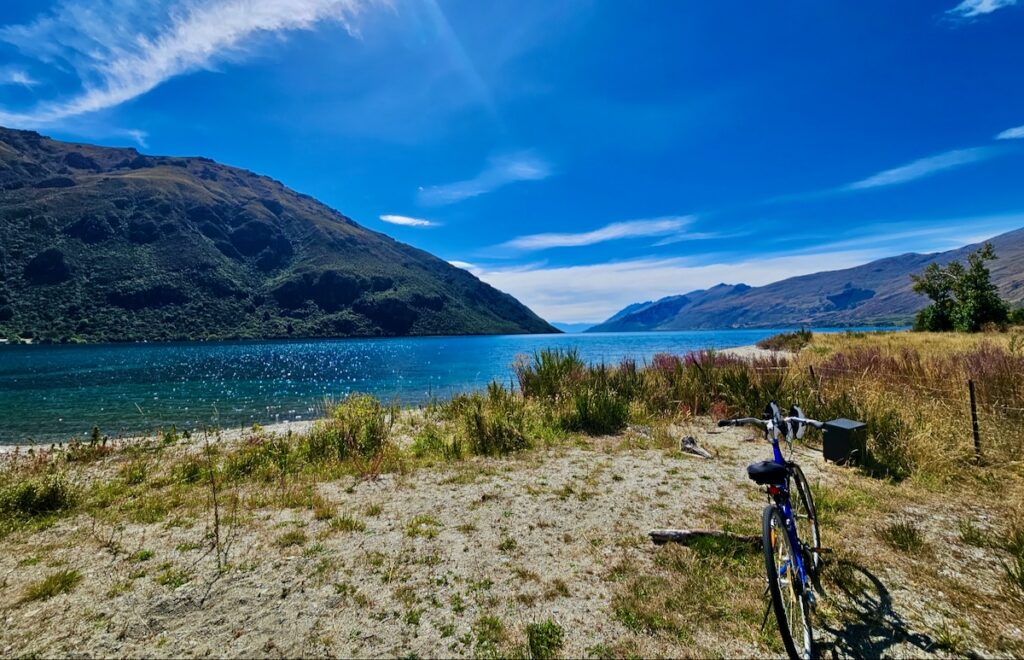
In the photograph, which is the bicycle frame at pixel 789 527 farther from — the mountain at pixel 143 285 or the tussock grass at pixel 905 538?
the mountain at pixel 143 285

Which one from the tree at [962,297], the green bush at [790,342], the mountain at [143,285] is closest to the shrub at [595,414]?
the green bush at [790,342]

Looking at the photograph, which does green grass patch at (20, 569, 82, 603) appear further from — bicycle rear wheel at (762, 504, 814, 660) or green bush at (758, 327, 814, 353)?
green bush at (758, 327, 814, 353)

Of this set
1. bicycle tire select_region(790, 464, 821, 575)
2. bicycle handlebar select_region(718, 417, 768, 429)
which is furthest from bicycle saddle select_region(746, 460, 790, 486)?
bicycle tire select_region(790, 464, 821, 575)

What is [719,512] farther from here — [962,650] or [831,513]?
[962,650]

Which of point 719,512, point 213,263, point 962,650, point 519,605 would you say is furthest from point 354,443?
point 213,263

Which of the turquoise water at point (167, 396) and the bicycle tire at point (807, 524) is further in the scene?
the turquoise water at point (167, 396)

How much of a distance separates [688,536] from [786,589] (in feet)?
5.31

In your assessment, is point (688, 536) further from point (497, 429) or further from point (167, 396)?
point (167, 396)

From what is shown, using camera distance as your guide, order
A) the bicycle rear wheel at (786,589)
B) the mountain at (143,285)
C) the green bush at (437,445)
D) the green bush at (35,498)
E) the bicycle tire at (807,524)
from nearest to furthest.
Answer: the bicycle rear wheel at (786,589), the bicycle tire at (807,524), the green bush at (35,498), the green bush at (437,445), the mountain at (143,285)

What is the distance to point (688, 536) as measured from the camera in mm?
4941

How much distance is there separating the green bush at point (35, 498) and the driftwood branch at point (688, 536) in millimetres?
8754

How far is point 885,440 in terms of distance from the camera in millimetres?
7926

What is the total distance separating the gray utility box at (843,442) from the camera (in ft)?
24.4

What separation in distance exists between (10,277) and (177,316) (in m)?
42.6
